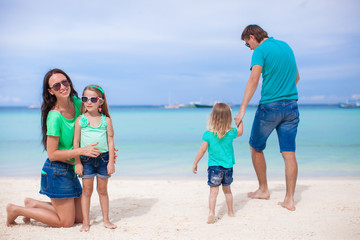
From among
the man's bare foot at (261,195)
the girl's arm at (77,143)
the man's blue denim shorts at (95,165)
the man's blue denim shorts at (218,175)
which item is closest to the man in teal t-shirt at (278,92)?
the man's bare foot at (261,195)

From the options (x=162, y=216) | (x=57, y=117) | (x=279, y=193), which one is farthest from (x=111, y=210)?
(x=279, y=193)

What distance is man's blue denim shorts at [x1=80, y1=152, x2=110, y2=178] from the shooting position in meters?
3.15

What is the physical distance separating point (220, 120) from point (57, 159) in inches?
67.5

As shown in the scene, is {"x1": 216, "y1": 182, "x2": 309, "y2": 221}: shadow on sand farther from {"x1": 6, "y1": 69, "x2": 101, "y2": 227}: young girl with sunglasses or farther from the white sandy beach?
{"x1": 6, "y1": 69, "x2": 101, "y2": 227}: young girl with sunglasses

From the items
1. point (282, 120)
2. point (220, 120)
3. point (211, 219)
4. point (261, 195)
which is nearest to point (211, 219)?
point (211, 219)

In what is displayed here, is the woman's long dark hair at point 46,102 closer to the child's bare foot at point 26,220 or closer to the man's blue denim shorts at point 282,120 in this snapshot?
the child's bare foot at point 26,220

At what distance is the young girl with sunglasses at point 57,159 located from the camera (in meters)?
3.14

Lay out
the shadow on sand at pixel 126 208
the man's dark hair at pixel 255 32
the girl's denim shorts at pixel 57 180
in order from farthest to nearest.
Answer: the man's dark hair at pixel 255 32 → the shadow on sand at pixel 126 208 → the girl's denim shorts at pixel 57 180

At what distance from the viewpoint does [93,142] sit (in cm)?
313

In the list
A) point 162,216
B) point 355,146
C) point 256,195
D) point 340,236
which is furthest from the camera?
point 355,146

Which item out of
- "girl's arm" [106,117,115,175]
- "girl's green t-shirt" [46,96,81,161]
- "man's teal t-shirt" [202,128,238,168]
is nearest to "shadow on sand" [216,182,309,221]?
"man's teal t-shirt" [202,128,238,168]

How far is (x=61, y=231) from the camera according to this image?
3.23 metres

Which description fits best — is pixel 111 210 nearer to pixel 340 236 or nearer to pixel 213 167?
pixel 213 167

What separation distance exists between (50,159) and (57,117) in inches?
17.1
